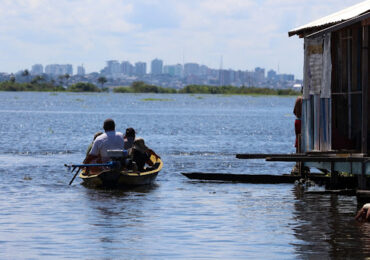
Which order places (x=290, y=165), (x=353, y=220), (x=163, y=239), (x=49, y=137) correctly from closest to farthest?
(x=163, y=239) < (x=353, y=220) < (x=290, y=165) < (x=49, y=137)

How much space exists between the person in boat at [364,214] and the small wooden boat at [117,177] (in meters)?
7.57

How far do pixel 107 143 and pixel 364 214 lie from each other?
786cm

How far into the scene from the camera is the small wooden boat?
24.5 meters

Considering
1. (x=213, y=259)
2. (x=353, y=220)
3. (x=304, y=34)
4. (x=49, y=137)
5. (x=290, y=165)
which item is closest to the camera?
(x=213, y=259)

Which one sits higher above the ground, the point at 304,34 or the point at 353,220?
the point at 304,34

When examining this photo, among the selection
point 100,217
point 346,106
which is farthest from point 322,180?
point 100,217

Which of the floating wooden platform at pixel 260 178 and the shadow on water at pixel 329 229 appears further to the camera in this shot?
the floating wooden platform at pixel 260 178

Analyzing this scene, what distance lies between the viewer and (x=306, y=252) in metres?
15.5

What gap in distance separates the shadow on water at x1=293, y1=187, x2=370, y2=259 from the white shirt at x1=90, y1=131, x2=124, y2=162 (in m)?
4.59

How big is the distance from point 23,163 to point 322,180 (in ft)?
44.4

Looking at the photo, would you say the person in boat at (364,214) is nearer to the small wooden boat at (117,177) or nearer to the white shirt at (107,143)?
the white shirt at (107,143)

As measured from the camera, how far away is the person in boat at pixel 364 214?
718 inches

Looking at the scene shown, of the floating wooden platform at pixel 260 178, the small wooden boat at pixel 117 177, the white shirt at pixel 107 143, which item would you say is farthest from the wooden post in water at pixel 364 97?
the small wooden boat at pixel 117 177

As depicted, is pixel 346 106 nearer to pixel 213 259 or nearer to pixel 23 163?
pixel 213 259
